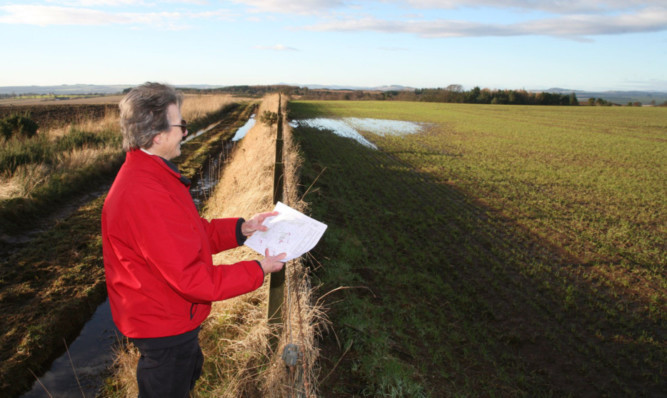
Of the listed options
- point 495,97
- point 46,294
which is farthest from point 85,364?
point 495,97

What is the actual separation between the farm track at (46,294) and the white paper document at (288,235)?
3.41 m

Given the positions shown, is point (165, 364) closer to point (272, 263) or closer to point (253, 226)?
point (272, 263)

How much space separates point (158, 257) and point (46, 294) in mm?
4652

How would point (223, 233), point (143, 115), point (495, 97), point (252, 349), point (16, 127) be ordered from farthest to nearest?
point (495, 97)
point (16, 127)
point (252, 349)
point (223, 233)
point (143, 115)

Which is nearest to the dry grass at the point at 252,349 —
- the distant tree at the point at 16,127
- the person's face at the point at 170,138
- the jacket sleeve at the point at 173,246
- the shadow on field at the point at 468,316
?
the shadow on field at the point at 468,316

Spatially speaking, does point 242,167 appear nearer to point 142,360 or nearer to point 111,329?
point 111,329

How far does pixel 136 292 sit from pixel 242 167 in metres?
8.59

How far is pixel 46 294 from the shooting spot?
194 inches

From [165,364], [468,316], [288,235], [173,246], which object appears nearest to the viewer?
[173,246]

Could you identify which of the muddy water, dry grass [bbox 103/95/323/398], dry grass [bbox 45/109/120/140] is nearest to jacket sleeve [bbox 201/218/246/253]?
dry grass [bbox 103/95/323/398]

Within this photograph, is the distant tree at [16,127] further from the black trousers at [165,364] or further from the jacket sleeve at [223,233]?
the black trousers at [165,364]

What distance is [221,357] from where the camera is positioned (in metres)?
3.48

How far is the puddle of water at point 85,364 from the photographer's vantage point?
3.75m

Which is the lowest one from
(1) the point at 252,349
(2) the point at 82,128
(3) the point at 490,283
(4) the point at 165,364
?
(3) the point at 490,283
